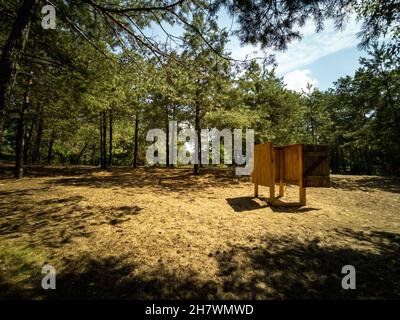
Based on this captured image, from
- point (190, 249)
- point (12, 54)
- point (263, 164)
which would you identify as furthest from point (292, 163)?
point (12, 54)

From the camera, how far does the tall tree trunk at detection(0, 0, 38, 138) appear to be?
439cm

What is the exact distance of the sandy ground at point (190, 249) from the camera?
301cm

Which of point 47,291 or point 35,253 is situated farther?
point 35,253

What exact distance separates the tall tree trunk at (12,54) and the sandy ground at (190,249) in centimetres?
237

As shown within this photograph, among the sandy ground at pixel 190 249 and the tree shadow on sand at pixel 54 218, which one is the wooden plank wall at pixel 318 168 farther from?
the tree shadow on sand at pixel 54 218

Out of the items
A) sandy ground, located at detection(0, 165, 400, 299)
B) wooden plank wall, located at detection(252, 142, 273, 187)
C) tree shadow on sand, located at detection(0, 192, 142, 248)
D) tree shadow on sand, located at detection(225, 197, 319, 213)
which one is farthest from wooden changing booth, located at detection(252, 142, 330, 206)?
tree shadow on sand, located at detection(0, 192, 142, 248)

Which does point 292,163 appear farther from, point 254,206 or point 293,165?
point 254,206

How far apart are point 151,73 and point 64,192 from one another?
4.64m

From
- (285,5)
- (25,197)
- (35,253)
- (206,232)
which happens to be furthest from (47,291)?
(285,5)

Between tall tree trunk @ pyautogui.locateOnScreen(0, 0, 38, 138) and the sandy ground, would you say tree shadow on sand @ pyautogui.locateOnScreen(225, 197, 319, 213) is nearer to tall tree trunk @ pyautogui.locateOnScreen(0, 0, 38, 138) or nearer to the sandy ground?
the sandy ground

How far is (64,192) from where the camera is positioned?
7.79 m

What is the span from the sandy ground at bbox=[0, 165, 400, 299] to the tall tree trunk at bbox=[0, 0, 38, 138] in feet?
7.79

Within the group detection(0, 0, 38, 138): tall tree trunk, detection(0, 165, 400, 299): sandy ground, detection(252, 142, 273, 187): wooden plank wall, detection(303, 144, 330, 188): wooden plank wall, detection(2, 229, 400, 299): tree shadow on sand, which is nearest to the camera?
detection(2, 229, 400, 299): tree shadow on sand

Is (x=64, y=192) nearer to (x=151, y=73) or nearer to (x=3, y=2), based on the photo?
(x=151, y=73)
